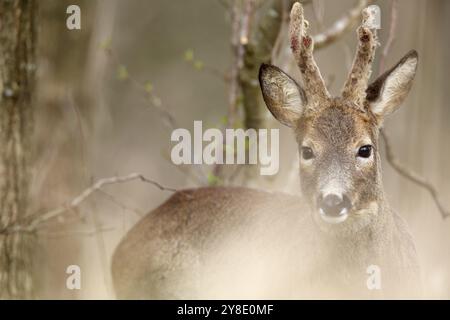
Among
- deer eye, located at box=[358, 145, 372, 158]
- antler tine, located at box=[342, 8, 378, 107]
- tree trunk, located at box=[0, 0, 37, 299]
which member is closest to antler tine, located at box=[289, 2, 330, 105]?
antler tine, located at box=[342, 8, 378, 107]

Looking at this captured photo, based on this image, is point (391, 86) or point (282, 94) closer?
point (391, 86)

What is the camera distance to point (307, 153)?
6.70 m

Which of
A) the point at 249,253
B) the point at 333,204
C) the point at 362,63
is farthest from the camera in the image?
the point at 249,253

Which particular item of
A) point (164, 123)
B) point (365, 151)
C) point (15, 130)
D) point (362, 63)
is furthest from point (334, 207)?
point (164, 123)

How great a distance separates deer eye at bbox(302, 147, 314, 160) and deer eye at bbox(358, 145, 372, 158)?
1.05 feet

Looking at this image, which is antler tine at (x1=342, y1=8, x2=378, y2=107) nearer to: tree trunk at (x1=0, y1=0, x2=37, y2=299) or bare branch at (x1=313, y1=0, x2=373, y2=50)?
bare branch at (x1=313, y1=0, x2=373, y2=50)

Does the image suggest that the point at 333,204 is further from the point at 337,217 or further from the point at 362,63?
the point at 362,63

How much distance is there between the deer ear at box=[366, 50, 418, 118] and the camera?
22.5 feet

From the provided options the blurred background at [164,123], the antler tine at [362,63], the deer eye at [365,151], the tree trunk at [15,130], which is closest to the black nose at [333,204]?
the deer eye at [365,151]

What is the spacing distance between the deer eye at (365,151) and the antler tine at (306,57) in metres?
0.49

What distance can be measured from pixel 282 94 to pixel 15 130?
238 centimetres

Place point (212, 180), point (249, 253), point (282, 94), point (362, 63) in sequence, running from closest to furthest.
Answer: point (362, 63)
point (282, 94)
point (249, 253)
point (212, 180)

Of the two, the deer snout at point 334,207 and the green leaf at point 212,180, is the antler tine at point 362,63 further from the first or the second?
the green leaf at point 212,180
